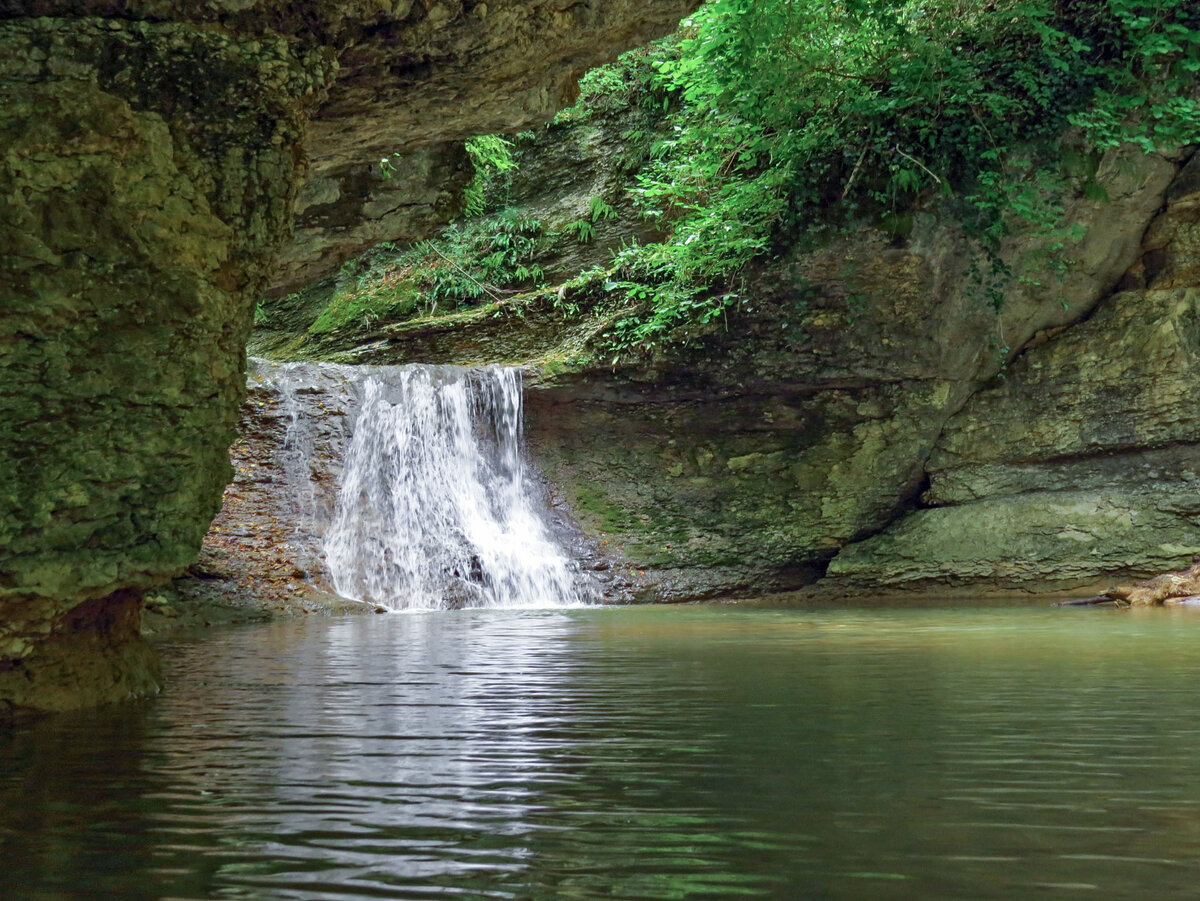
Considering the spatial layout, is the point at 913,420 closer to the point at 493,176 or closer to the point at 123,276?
the point at 493,176

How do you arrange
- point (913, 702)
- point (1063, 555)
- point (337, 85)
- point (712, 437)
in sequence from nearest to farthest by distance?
point (913, 702) → point (337, 85) → point (1063, 555) → point (712, 437)

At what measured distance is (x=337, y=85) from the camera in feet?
18.2

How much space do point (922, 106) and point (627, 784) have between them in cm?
1049

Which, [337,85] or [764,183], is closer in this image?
[337,85]

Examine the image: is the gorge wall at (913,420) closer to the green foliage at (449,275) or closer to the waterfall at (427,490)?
the waterfall at (427,490)

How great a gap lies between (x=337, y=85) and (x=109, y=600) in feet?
10.4

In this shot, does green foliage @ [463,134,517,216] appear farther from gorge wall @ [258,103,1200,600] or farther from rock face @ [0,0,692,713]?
rock face @ [0,0,692,713]

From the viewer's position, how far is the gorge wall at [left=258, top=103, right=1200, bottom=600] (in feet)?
35.7

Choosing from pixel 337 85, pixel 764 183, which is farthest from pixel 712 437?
pixel 337 85

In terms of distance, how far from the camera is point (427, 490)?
1211 cm

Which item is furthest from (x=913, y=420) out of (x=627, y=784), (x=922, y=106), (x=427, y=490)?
(x=627, y=784)

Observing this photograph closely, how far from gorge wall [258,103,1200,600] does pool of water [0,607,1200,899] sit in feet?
22.2

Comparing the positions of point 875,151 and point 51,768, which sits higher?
point 875,151

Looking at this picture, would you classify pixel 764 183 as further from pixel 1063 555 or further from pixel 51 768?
pixel 51 768
